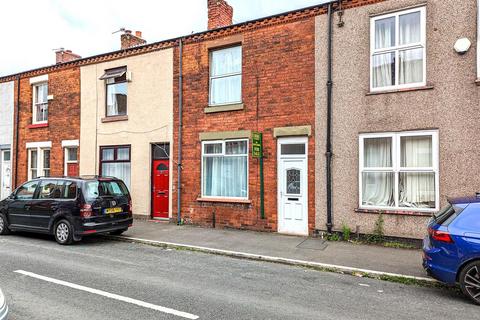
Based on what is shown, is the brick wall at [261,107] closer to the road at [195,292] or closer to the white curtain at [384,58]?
the white curtain at [384,58]

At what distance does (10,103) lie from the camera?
701 inches

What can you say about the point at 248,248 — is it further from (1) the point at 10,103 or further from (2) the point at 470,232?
(1) the point at 10,103

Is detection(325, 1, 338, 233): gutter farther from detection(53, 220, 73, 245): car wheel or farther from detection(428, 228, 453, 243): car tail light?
detection(53, 220, 73, 245): car wheel

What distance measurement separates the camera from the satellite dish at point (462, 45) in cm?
842

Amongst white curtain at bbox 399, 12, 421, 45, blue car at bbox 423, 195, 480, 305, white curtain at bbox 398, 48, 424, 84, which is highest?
white curtain at bbox 399, 12, 421, 45

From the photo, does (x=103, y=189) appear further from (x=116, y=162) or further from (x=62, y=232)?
(x=116, y=162)

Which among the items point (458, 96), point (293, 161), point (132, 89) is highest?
point (132, 89)

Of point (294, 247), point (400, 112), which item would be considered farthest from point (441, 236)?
point (400, 112)

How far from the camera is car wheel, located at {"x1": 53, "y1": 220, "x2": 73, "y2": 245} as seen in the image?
29.9ft

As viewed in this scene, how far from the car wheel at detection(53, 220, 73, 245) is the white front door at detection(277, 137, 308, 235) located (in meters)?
5.59

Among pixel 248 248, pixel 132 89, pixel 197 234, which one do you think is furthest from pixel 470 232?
pixel 132 89

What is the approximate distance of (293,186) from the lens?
34.5 feet

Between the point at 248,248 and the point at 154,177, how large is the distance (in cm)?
568

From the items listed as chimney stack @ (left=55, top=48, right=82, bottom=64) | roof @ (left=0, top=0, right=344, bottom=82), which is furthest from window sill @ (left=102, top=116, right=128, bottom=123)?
chimney stack @ (left=55, top=48, right=82, bottom=64)
